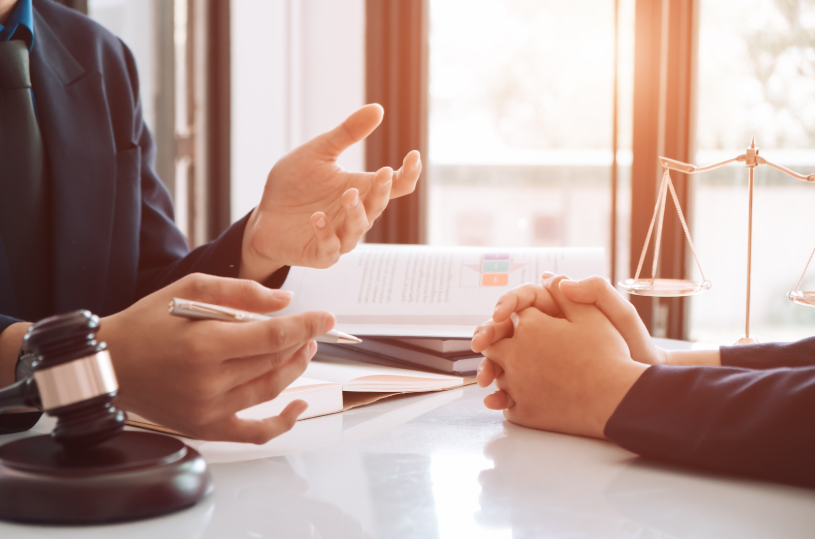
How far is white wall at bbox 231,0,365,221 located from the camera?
2133 mm

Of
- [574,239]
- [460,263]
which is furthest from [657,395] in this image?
[574,239]

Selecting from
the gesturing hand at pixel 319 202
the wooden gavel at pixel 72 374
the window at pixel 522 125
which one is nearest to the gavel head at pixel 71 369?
the wooden gavel at pixel 72 374

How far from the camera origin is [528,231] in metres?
2.16

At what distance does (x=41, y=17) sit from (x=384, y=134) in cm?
116

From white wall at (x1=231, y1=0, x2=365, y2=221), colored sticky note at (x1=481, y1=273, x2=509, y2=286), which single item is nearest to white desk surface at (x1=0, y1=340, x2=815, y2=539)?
colored sticky note at (x1=481, y1=273, x2=509, y2=286)

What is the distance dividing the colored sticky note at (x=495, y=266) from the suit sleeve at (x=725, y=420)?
470 millimetres

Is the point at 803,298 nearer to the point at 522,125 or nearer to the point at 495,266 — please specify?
the point at 495,266

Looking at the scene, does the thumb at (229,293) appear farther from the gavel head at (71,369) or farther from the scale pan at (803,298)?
the scale pan at (803,298)

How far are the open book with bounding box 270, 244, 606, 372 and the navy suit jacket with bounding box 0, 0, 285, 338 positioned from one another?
0.17 m

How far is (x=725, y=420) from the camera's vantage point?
55 cm

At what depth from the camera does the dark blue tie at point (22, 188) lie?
993mm

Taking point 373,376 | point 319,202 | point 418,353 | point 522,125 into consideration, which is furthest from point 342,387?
point 522,125

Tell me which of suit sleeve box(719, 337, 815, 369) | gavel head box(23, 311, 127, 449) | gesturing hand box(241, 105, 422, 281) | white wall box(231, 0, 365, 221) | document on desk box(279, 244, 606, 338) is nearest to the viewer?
gavel head box(23, 311, 127, 449)

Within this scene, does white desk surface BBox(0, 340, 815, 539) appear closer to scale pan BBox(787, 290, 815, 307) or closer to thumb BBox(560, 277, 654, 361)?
thumb BBox(560, 277, 654, 361)
